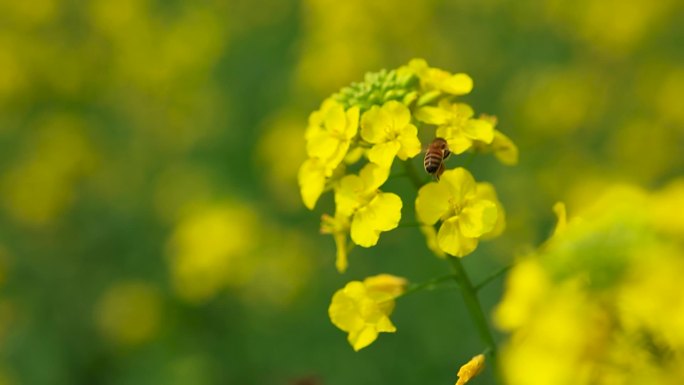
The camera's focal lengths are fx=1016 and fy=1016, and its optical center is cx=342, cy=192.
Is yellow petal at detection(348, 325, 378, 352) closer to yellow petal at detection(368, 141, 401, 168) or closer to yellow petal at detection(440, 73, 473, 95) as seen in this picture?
yellow petal at detection(368, 141, 401, 168)

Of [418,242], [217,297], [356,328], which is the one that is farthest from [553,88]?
[356,328]

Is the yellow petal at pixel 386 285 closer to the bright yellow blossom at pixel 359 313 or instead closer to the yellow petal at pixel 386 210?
the bright yellow blossom at pixel 359 313

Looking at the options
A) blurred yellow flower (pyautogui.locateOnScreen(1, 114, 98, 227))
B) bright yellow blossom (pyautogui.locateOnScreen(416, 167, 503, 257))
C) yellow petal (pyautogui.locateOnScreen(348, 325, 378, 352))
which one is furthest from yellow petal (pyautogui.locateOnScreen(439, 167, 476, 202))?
blurred yellow flower (pyautogui.locateOnScreen(1, 114, 98, 227))

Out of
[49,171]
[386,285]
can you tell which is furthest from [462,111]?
[49,171]

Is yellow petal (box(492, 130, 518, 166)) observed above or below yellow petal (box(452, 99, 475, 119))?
below

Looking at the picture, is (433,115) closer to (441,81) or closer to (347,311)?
(441,81)

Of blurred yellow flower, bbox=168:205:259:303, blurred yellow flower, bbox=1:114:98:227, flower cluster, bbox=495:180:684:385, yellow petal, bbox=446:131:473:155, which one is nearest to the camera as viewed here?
flower cluster, bbox=495:180:684:385

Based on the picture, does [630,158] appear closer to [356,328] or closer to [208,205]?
[208,205]
